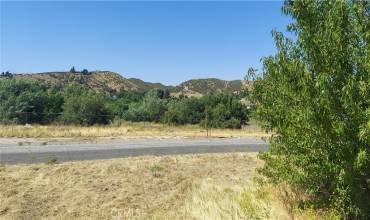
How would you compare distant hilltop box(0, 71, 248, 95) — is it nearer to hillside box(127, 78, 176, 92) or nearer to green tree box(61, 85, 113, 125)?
hillside box(127, 78, 176, 92)

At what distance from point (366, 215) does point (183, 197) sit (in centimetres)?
621

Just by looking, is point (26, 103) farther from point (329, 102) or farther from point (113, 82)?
point (113, 82)

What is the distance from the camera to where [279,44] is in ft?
28.3

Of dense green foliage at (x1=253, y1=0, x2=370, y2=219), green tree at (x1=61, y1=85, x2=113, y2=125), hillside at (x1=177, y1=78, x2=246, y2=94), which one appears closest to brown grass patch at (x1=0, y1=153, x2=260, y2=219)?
dense green foliage at (x1=253, y1=0, x2=370, y2=219)

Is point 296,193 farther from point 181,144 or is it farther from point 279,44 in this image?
point 181,144

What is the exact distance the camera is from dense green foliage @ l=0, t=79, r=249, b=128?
3862 cm

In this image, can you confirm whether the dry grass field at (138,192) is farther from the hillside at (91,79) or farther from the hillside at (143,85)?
the hillside at (143,85)

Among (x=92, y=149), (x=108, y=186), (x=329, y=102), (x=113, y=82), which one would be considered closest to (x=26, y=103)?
(x=92, y=149)

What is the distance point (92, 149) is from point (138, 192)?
806cm

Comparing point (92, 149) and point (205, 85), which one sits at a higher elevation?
point (205, 85)

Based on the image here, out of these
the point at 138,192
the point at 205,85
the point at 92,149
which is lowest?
the point at 138,192

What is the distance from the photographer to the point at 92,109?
46.0 m

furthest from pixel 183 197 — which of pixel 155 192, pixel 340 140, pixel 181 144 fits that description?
pixel 181 144

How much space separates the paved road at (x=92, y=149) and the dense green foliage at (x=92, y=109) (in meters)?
12.2
